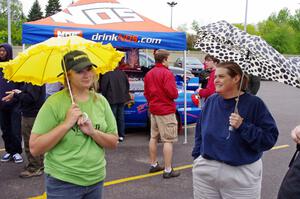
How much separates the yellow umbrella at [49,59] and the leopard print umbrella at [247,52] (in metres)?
0.74

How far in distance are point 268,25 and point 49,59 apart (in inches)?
2718

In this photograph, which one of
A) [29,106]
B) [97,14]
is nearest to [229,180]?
[29,106]

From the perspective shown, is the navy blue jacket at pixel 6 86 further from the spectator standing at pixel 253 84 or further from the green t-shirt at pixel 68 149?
the spectator standing at pixel 253 84

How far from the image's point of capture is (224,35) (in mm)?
2486

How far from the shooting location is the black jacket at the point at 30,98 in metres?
4.69

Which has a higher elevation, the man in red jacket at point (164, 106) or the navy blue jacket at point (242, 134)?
the navy blue jacket at point (242, 134)

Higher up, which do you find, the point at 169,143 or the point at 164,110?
the point at 164,110

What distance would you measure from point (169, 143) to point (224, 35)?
2862 mm

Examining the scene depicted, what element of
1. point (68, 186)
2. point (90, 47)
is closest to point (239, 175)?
point (68, 186)

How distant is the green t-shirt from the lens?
7.64ft

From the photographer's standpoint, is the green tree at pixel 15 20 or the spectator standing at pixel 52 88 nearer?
the spectator standing at pixel 52 88

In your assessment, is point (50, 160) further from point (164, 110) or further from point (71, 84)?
point (164, 110)

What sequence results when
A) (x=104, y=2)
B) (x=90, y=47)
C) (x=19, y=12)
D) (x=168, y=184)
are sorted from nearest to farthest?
(x=90, y=47) → (x=168, y=184) → (x=104, y=2) → (x=19, y=12)

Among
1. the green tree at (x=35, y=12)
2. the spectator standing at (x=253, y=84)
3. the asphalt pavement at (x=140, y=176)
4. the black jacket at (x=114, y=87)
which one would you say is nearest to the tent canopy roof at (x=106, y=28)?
the black jacket at (x=114, y=87)
